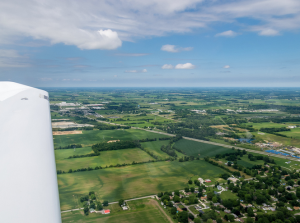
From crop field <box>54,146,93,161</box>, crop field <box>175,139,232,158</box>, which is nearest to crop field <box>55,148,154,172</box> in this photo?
crop field <box>54,146,93,161</box>

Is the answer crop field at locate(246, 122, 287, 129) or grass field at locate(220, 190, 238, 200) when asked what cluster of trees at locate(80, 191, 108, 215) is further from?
crop field at locate(246, 122, 287, 129)

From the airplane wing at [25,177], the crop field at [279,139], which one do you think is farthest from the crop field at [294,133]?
the airplane wing at [25,177]

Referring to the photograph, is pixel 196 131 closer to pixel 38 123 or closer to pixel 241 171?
pixel 241 171

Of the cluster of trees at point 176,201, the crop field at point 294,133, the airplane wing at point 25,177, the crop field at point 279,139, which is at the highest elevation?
the airplane wing at point 25,177

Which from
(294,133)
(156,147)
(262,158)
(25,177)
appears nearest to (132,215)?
(156,147)

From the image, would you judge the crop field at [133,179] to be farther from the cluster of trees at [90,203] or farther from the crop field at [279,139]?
the crop field at [279,139]

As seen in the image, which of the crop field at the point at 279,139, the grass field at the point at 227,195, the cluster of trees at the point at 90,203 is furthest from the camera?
the crop field at the point at 279,139
